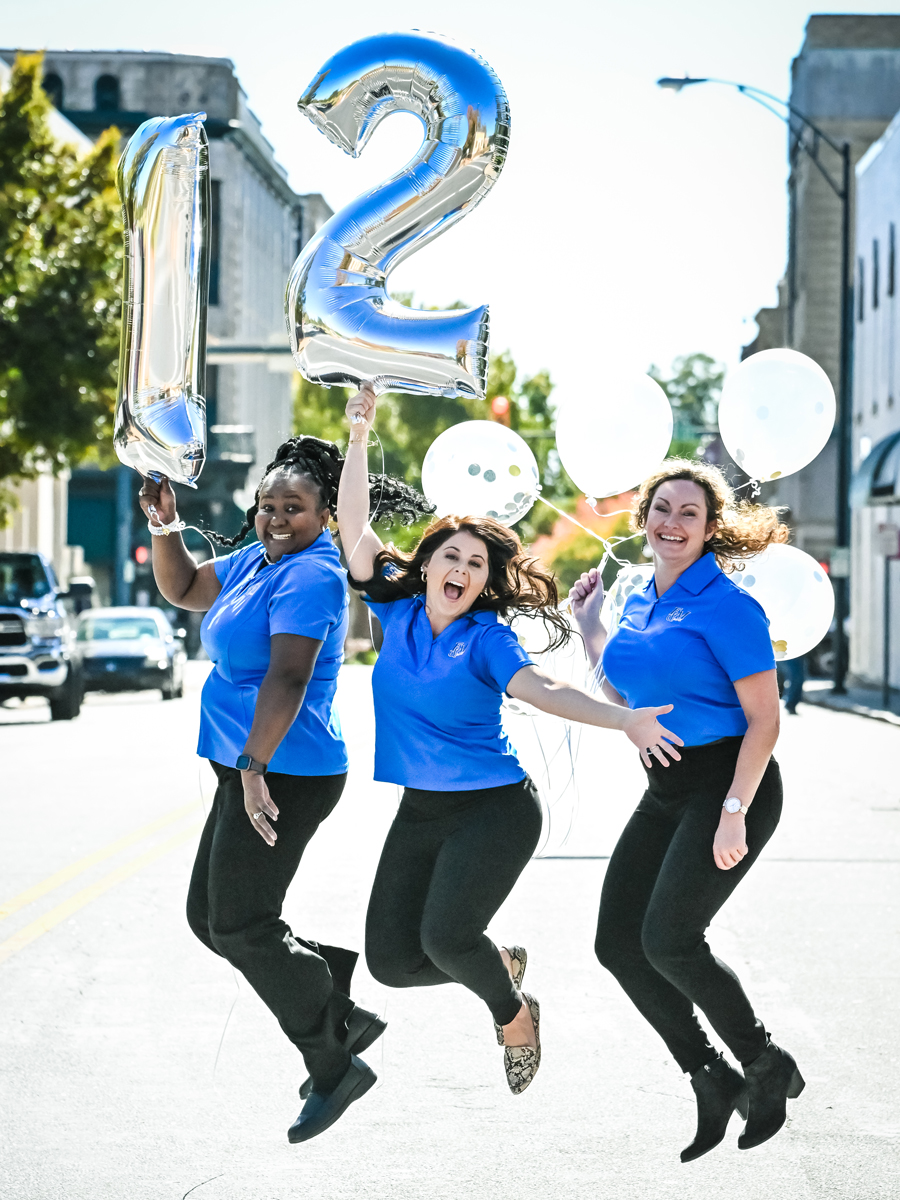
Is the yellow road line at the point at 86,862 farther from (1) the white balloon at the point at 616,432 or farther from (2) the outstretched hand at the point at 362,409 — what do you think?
(2) the outstretched hand at the point at 362,409

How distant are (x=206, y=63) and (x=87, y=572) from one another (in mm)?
19854

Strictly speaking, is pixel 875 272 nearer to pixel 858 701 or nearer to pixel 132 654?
pixel 858 701

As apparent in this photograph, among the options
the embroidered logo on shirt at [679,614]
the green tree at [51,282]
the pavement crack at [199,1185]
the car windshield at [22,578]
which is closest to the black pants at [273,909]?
the pavement crack at [199,1185]

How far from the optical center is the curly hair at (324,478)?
479 cm

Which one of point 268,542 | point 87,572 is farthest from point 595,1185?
point 87,572

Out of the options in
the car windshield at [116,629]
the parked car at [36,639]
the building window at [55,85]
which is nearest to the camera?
the parked car at [36,639]

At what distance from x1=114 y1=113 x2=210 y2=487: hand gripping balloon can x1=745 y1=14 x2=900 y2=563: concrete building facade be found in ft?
127

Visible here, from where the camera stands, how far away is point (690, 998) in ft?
14.8

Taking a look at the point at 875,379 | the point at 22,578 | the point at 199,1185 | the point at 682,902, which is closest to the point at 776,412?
the point at 682,902

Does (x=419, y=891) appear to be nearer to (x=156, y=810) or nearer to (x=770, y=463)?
(x=770, y=463)

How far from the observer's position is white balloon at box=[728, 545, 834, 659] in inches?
204

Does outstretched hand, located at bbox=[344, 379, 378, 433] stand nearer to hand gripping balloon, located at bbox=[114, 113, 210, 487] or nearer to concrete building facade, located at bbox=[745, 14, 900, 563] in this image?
hand gripping balloon, located at bbox=[114, 113, 210, 487]

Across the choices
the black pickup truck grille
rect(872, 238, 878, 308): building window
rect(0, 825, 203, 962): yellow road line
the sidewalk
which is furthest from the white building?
rect(0, 825, 203, 962): yellow road line

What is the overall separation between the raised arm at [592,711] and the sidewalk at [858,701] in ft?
63.0
